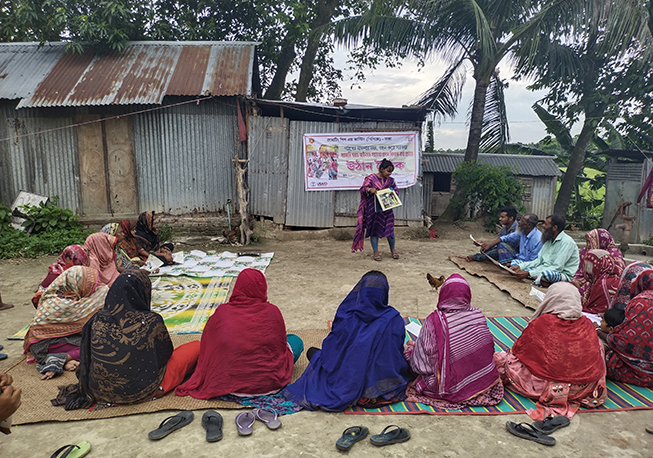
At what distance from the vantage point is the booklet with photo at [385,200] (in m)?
7.25

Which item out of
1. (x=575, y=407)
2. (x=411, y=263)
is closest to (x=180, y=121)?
(x=411, y=263)

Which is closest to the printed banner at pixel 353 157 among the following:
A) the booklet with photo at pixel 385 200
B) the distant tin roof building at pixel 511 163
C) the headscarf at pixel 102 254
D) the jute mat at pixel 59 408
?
the booklet with photo at pixel 385 200

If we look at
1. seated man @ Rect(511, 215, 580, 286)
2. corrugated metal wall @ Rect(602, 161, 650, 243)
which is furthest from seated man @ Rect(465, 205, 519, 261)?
corrugated metal wall @ Rect(602, 161, 650, 243)

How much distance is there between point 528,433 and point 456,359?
1.91 ft

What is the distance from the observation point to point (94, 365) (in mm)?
2877

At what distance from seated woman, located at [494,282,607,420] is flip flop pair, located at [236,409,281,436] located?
1.69 meters

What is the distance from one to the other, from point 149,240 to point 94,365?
3.69 m

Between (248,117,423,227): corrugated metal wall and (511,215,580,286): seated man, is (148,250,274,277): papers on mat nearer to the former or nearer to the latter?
(248,117,423,227): corrugated metal wall

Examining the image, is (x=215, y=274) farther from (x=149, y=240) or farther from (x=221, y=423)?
(x=221, y=423)

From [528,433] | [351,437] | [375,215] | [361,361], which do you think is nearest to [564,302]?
[528,433]

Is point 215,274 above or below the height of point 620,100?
below

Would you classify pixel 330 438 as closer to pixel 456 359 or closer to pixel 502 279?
pixel 456 359

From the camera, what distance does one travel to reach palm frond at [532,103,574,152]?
13.6m

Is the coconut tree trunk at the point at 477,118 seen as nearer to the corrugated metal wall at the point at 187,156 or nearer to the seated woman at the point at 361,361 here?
the corrugated metal wall at the point at 187,156
